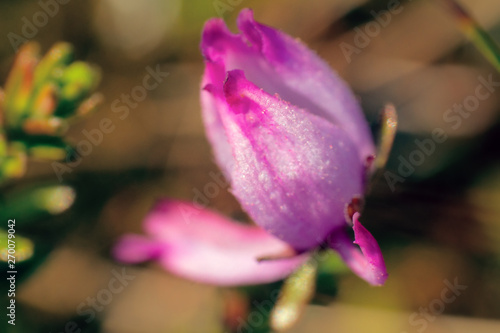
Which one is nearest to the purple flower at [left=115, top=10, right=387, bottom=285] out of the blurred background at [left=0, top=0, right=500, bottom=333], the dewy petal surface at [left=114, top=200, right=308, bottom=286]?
the dewy petal surface at [left=114, top=200, right=308, bottom=286]

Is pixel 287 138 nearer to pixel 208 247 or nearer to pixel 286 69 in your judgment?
pixel 286 69

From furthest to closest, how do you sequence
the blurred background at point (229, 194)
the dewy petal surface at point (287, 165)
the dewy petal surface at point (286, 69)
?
the blurred background at point (229, 194)
the dewy petal surface at point (286, 69)
the dewy petal surface at point (287, 165)

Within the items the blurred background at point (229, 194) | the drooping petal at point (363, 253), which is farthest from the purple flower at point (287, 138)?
the blurred background at point (229, 194)

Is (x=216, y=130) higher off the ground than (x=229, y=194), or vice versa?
(x=216, y=130)

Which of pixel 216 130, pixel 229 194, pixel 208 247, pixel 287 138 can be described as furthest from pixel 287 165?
pixel 229 194

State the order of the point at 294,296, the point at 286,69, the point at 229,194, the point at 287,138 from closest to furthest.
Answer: the point at 287,138
the point at 286,69
the point at 294,296
the point at 229,194

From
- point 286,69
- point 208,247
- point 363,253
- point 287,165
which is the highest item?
point 286,69

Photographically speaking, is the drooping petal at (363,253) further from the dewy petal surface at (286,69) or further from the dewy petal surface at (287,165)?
the dewy petal surface at (286,69)
